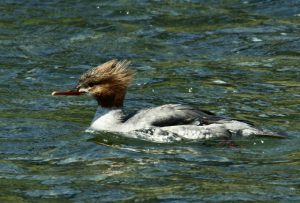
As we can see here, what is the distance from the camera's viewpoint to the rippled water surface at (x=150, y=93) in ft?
29.7

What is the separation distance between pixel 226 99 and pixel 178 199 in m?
4.60

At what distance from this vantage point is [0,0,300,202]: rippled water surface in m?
9.06

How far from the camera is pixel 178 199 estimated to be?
852cm

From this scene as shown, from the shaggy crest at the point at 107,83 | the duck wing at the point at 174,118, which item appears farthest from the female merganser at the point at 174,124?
the shaggy crest at the point at 107,83

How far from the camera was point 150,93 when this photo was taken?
13.5 metres

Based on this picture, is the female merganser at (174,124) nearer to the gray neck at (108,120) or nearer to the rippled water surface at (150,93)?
the gray neck at (108,120)

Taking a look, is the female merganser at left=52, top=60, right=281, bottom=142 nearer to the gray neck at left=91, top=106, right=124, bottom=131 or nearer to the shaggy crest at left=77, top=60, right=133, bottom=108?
the gray neck at left=91, top=106, right=124, bottom=131

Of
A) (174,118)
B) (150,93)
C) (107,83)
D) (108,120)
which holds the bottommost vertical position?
(150,93)

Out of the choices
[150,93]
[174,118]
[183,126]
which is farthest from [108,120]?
Answer: [150,93]

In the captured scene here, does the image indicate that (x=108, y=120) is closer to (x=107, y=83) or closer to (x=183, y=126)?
(x=107, y=83)

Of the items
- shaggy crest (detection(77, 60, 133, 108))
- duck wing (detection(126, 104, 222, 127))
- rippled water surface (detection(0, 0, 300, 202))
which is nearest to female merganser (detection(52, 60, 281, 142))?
duck wing (detection(126, 104, 222, 127))

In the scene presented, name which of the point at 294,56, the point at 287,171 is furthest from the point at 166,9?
the point at 287,171

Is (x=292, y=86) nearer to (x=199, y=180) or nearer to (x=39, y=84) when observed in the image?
(x=39, y=84)

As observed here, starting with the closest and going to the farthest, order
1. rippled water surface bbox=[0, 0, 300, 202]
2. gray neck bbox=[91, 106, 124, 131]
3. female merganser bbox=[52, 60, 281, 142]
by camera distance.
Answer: rippled water surface bbox=[0, 0, 300, 202] → female merganser bbox=[52, 60, 281, 142] → gray neck bbox=[91, 106, 124, 131]
